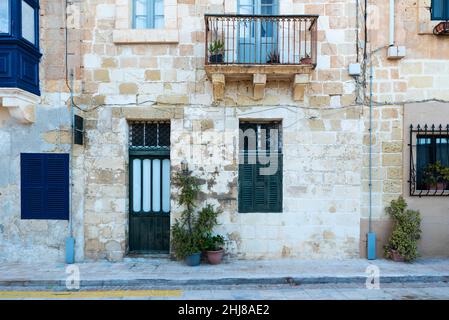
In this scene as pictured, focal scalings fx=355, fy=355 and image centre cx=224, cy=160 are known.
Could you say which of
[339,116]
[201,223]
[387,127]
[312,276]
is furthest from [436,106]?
[201,223]

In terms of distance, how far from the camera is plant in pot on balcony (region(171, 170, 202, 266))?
7.39 metres

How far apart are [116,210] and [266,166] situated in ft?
11.5

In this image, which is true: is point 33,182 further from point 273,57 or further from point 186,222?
point 273,57

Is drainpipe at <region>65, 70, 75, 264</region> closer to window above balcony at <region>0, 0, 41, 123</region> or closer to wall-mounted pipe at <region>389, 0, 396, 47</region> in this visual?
window above balcony at <region>0, 0, 41, 123</region>

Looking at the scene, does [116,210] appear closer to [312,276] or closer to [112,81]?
[112,81]

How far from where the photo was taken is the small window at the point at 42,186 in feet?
25.8

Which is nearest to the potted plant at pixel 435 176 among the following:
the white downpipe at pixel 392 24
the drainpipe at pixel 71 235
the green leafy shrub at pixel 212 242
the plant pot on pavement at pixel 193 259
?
the white downpipe at pixel 392 24

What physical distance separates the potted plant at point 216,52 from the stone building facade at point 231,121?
49cm

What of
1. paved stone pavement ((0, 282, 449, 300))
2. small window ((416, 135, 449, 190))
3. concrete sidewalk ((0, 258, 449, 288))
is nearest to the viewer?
paved stone pavement ((0, 282, 449, 300))

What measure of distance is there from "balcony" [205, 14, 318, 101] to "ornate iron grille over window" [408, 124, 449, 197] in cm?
286

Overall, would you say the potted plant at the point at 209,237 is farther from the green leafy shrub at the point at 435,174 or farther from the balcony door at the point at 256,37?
the green leafy shrub at the point at 435,174

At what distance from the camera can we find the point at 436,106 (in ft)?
26.0

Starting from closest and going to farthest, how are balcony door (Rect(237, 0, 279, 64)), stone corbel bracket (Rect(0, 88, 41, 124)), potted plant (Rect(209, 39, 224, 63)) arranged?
stone corbel bracket (Rect(0, 88, 41, 124)) < potted plant (Rect(209, 39, 224, 63)) < balcony door (Rect(237, 0, 279, 64))

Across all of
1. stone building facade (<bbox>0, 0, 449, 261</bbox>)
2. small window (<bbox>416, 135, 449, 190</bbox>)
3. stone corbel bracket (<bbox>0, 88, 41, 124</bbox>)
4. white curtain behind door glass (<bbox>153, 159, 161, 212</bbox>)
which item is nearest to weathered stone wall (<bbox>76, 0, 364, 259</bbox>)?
stone building facade (<bbox>0, 0, 449, 261</bbox>)
